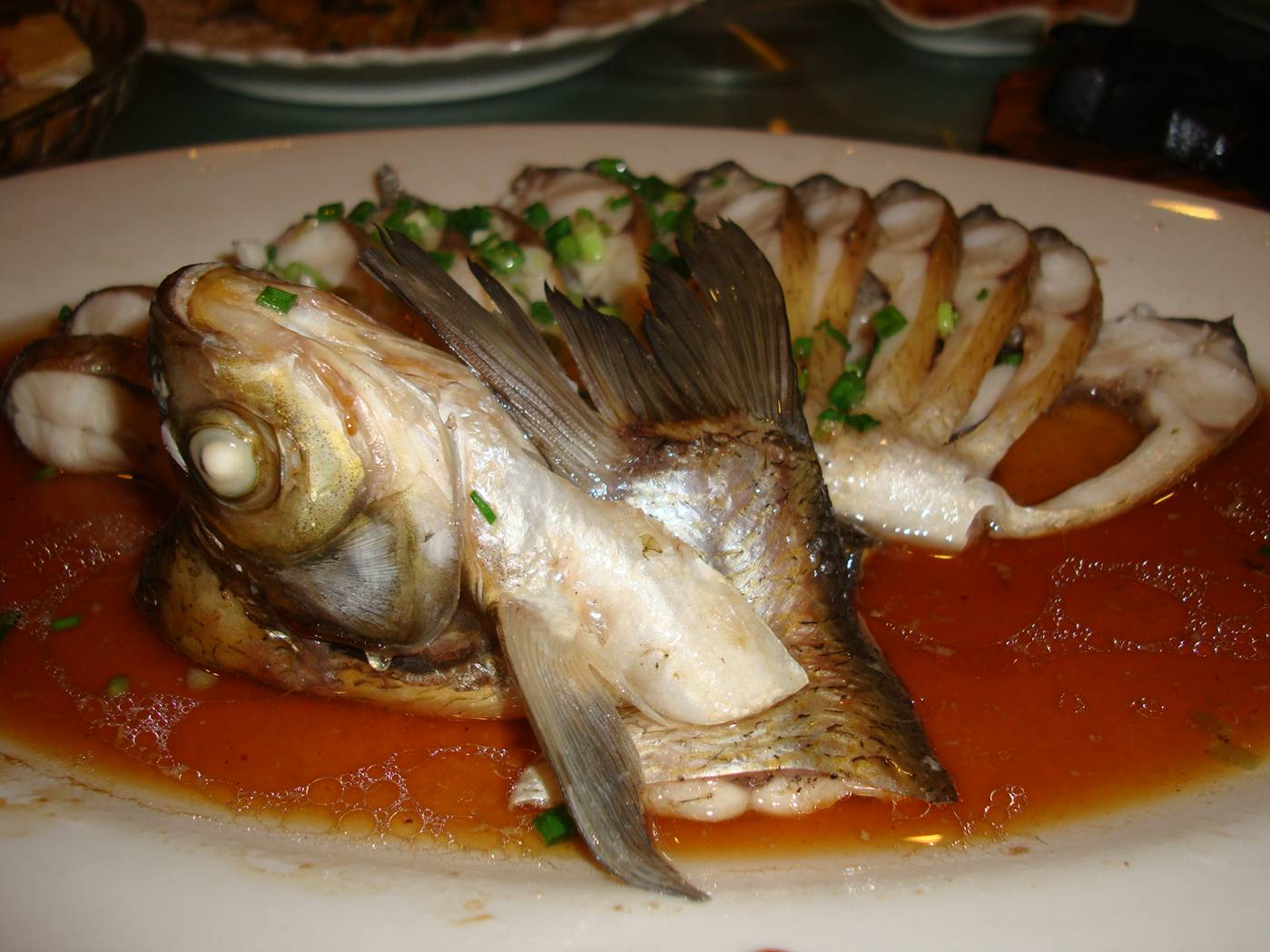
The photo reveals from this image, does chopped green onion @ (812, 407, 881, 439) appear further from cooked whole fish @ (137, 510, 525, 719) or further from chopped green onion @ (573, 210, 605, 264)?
cooked whole fish @ (137, 510, 525, 719)

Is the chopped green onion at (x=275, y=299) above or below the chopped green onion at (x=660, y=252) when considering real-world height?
below

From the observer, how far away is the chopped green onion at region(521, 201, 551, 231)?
288 cm

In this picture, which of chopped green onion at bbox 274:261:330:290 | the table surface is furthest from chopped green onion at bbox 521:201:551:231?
the table surface

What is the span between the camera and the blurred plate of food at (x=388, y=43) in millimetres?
4312

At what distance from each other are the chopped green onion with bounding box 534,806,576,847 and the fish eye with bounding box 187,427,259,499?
0.80 metres

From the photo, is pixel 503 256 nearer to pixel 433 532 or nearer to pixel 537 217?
pixel 537 217

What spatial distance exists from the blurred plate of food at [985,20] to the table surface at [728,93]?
0.11 metres

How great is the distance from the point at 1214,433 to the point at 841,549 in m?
1.23

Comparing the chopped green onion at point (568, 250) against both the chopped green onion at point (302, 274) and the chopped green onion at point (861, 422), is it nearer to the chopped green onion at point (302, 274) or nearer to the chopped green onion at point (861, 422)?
the chopped green onion at point (302, 274)

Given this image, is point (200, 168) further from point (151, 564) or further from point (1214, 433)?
point (1214, 433)

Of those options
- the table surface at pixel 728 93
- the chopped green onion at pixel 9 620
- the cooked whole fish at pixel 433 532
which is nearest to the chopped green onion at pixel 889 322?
the cooked whole fish at pixel 433 532

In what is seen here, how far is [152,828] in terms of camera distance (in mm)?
1743

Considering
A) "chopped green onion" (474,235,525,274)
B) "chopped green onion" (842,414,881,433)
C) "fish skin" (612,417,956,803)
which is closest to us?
"fish skin" (612,417,956,803)

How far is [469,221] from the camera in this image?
2697 millimetres
